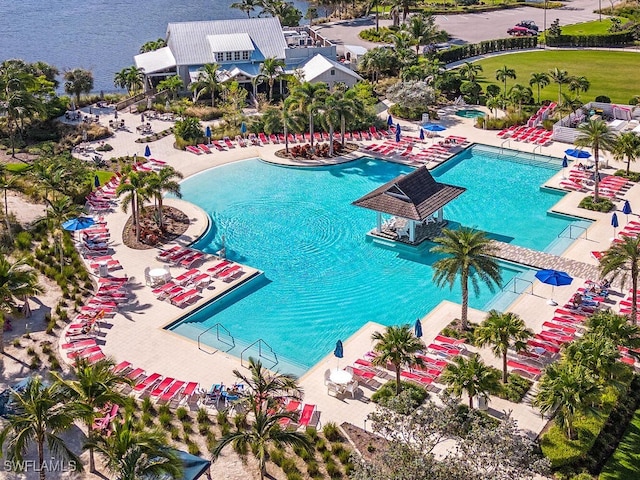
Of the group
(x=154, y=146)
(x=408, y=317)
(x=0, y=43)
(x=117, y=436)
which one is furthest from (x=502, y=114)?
Result: (x=0, y=43)

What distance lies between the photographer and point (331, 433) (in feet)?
103

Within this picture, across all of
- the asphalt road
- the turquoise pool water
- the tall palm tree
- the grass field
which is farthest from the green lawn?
the asphalt road

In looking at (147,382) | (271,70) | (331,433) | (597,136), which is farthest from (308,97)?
(331,433)

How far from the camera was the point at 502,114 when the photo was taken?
2869 inches

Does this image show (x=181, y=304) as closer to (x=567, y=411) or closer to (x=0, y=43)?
(x=567, y=411)

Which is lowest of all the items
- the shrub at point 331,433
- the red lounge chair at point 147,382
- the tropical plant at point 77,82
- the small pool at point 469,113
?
the shrub at point 331,433

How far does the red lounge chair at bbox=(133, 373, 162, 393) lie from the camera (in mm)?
34219

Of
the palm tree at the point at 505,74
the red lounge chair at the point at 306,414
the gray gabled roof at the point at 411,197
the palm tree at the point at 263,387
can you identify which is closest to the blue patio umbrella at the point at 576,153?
the gray gabled roof at the point at 411,197

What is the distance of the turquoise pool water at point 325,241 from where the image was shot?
134ft

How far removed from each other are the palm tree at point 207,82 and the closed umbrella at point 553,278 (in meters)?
42.8

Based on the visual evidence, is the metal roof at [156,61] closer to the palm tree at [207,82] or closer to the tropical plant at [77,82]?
A: the palm tree at [207,82]

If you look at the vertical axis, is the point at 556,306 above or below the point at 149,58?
below

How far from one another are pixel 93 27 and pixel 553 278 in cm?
10832

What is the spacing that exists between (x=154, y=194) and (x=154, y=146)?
718 inches
